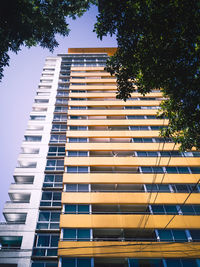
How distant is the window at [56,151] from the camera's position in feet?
72.1

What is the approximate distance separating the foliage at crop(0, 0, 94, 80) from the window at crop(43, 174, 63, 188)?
13.3 metres

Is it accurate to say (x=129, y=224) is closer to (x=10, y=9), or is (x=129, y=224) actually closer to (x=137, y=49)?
(x=137, y=49)

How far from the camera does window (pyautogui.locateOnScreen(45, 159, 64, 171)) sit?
20609 millimetres

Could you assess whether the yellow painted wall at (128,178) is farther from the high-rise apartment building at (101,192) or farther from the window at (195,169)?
the window at (195,169)

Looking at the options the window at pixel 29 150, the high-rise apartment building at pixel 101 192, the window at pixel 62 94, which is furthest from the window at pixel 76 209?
the window at pixel 62 94

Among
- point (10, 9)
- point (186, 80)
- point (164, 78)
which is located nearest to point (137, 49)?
point (164, 78)

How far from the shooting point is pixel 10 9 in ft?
30.8

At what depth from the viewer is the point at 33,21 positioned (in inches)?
429

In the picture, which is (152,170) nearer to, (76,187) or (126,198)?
(126,198)

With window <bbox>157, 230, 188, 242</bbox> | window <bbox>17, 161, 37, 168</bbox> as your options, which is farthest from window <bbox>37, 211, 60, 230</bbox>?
window <bbox>157, 230, 188, 242</bbox>

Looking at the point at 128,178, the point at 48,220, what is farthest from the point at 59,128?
the point at 128,178

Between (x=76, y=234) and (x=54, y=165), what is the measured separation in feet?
30.4

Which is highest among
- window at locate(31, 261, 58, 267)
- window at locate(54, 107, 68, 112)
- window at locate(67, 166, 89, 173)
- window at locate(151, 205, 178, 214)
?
window at locate(54, 107, 68, 112)

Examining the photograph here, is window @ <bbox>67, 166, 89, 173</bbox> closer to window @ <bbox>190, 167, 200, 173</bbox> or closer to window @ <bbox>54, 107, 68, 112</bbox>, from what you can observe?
window @ <bbox>190, 167, 200, 173</bbox>
